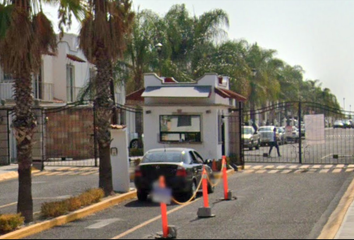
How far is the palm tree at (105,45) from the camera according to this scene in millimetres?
17766

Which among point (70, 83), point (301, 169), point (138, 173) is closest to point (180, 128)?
point (301, 169)

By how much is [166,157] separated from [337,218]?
5.65 metres

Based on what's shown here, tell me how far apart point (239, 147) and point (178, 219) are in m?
16.1

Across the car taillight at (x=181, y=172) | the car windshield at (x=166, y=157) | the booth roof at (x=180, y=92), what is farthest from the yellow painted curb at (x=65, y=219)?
the booth roof at (x=180, y=92)

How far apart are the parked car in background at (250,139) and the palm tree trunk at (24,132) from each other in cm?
3201

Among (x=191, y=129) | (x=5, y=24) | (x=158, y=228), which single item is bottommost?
(x=158, y=228)

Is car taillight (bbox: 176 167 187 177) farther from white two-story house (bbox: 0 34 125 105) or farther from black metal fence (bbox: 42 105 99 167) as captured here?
white two-story house (bbox: 0 34 125 105)

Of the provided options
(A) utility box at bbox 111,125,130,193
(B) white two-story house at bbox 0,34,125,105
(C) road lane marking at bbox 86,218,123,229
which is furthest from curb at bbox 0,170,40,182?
(C) road lane marking at bbox 86,218,123,229

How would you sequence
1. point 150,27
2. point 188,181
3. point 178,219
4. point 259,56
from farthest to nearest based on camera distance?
1. point 259,56
2. point 150,27
3. point 188,181
4. point 178,219

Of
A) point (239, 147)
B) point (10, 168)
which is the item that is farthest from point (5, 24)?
point (239, 147)

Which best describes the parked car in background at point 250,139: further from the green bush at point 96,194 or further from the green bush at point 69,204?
the green bush at point 69,204

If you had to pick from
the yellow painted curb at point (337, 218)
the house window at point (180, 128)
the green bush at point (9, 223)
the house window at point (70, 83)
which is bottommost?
the yellow painted curb at point (337, 218)

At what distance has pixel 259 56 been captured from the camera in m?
64.1

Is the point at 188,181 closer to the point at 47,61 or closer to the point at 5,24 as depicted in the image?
the point at 5,24
